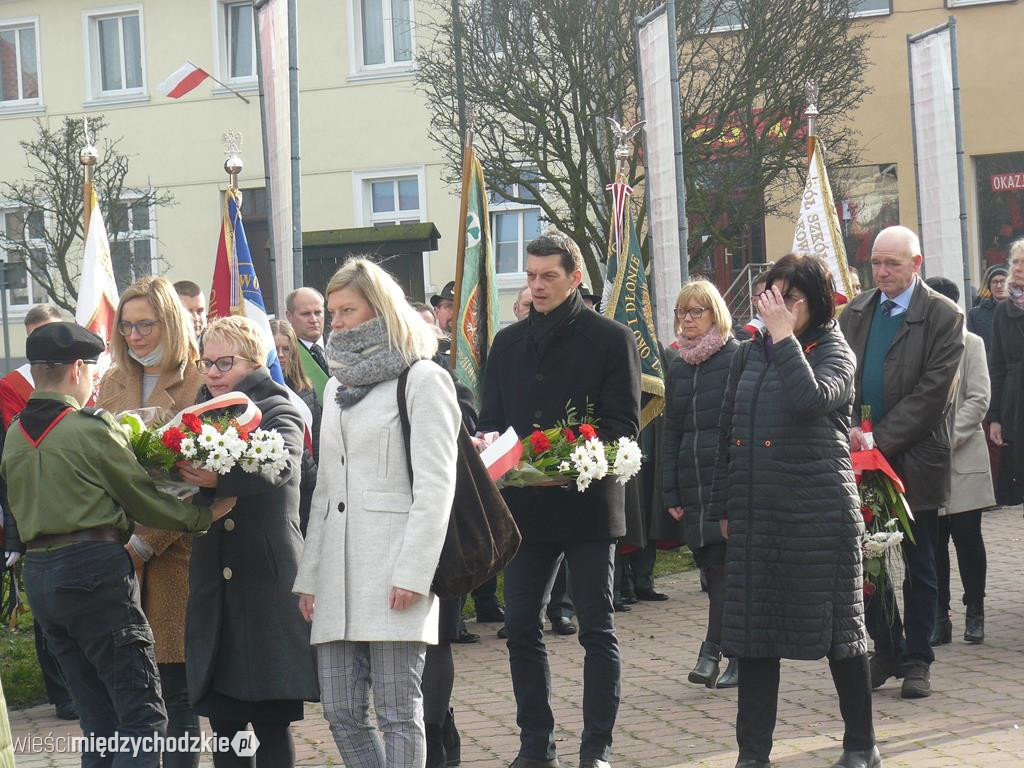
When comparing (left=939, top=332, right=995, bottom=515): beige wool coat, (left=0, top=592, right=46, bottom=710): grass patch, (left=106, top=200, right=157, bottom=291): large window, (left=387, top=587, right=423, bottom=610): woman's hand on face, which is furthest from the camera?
(left=106, top=200, right=157, bottom=291): large window

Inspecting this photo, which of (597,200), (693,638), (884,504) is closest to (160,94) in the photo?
(597,200)

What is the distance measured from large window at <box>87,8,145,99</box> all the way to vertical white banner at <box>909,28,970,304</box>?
1925cm

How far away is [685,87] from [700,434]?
13805 mm

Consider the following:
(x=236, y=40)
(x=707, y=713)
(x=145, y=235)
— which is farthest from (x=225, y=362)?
(x=236, y=40)

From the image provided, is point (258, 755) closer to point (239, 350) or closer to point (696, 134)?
point (239, 350)

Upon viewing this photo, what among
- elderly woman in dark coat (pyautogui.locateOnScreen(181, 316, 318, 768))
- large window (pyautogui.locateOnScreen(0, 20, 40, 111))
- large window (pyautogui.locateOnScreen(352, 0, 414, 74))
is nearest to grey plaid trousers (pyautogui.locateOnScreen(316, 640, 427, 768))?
elderly woman in dark coat (pyautogui.locateOnScreen(181, 316, 318, 768))

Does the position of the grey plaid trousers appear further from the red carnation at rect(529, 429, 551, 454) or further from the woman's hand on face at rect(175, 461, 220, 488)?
the red carnation at rect(529, 429, 551, 454)

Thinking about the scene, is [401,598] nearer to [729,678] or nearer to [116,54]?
[729,678]

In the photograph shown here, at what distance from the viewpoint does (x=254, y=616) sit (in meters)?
5.09

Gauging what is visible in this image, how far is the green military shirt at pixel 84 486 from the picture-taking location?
500cm

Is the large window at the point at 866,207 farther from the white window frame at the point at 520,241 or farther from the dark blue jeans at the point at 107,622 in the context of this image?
the dark blue jeans at the point at 107,622

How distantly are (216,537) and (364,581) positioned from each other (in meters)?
0.71

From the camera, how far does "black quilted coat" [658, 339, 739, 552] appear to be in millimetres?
7750

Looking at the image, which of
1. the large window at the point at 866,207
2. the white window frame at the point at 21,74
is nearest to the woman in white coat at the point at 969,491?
the large window at the point at 866,207
